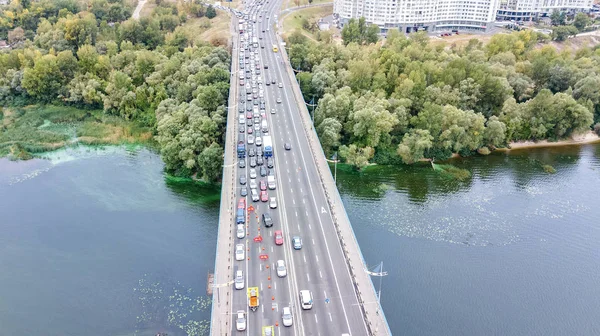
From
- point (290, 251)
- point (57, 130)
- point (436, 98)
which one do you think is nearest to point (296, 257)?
point (290, 251)

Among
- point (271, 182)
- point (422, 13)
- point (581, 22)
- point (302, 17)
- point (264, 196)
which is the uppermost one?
point (422, 13)

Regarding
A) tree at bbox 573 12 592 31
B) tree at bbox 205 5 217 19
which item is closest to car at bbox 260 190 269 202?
tree at bbox 205 5 217 19

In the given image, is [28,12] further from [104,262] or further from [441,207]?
Result: [441,207]

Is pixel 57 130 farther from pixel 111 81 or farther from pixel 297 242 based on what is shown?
pixel 297 242

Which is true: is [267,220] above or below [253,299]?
above

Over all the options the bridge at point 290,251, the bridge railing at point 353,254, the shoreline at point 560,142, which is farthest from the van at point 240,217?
Answer: the shoreline at point 560,142

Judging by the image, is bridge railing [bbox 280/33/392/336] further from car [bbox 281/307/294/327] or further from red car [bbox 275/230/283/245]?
car [bbox 281/307/294/327]
